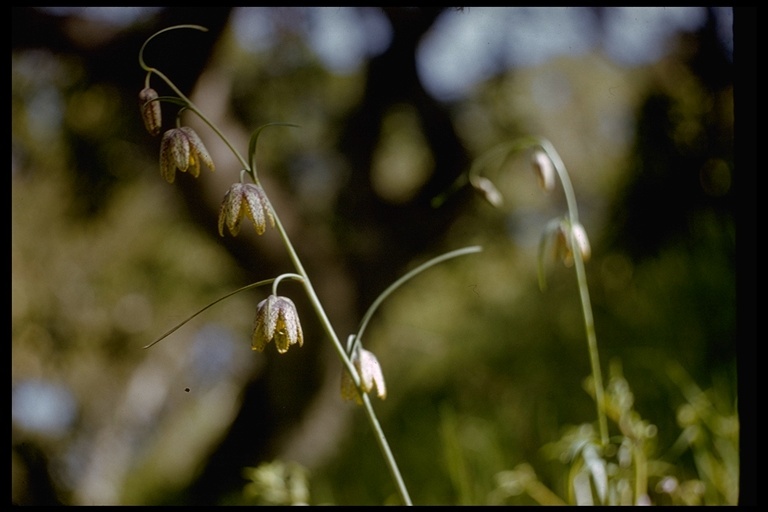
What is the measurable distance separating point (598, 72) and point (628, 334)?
0.78 meters

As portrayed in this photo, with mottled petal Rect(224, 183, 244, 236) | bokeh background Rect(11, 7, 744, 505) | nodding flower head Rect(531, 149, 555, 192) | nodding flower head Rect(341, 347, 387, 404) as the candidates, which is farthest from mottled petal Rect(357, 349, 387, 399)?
bokeh background Rect(11, 7, 744, 505)

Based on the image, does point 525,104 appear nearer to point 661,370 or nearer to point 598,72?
point 598,72

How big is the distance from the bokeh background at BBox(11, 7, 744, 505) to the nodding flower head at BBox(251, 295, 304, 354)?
0.76 m

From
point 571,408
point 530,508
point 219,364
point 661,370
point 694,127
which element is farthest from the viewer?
point 219,364

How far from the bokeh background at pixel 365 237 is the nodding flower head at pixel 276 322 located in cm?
76

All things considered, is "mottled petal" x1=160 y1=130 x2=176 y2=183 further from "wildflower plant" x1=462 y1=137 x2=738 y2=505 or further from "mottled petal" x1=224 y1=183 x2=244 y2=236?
"wildflower plant" x1=462 y1=137 x2=738 y2=505

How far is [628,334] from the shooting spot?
146 centimetres

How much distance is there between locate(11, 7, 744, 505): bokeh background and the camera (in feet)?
4.46

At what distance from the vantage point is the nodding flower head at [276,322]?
1.05ft

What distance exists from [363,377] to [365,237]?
155 centimetres

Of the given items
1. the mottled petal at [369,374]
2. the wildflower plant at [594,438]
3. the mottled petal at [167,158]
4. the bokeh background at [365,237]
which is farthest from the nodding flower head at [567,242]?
the bokeh background at [365,237]

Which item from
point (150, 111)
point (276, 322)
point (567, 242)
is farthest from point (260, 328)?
point (567, 242)

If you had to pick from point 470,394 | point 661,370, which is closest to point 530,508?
point 661,370

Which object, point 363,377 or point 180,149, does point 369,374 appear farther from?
point 180,149
